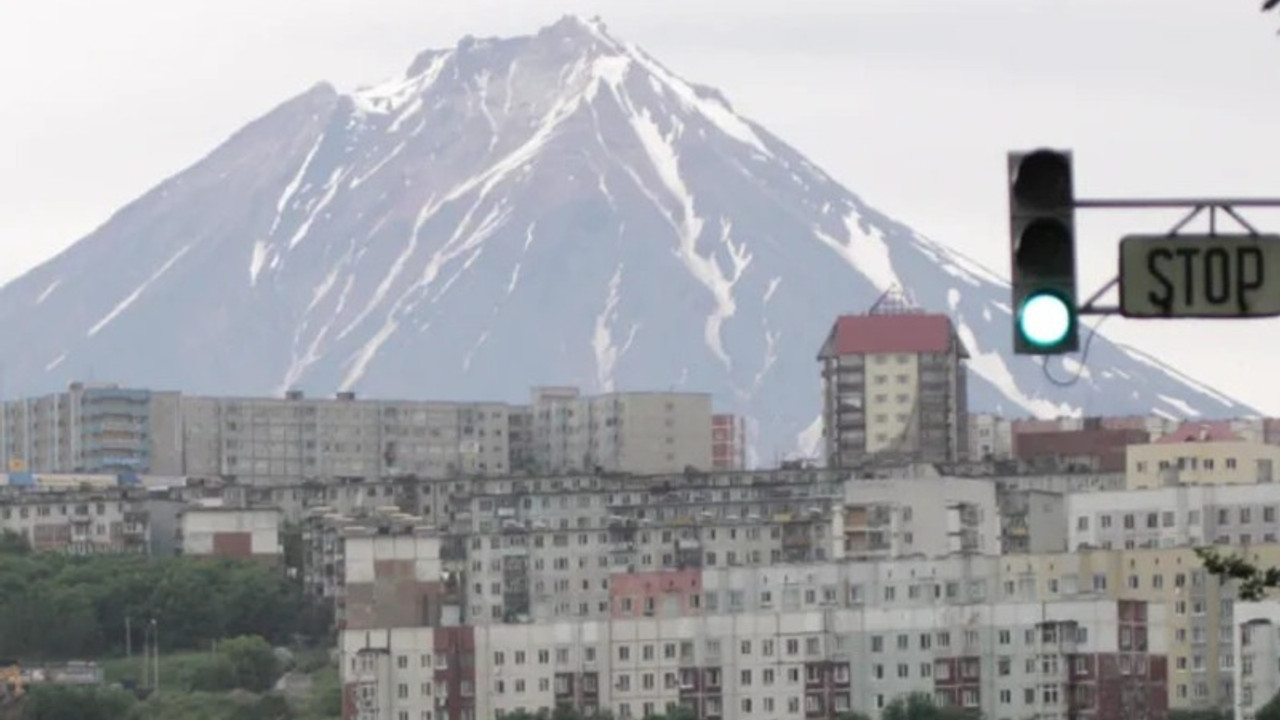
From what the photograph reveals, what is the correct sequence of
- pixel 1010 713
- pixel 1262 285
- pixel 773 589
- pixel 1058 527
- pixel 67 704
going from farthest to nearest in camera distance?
1. pixel 1058 527
2. pixel 773 589
3. pixel 67 704
4. pixel 1010 713
5. pixel 1262 285

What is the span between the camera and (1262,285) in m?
25.5

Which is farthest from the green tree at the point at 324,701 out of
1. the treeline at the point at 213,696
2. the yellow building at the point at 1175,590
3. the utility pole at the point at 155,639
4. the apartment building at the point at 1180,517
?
the apartment building at the point at 1180,517

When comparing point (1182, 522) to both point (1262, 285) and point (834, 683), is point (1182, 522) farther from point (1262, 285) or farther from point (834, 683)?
point (1262, 285)

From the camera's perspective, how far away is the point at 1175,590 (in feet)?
547

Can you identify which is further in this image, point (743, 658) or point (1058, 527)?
point (1058, 527)

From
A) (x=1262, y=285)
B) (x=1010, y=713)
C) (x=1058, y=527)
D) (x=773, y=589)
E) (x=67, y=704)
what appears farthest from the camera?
(x=1058, y=527)

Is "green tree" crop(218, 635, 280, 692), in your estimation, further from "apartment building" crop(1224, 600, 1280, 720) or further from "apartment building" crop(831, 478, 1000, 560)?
"apartment building" crop(1224, 600, 1280, 720)

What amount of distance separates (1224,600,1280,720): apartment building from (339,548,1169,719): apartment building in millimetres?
2910

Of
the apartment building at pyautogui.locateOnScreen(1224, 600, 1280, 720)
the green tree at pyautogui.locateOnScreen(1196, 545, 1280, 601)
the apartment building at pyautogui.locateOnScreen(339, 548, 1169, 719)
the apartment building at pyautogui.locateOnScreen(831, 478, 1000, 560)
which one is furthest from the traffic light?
the apartment building at pyautogui.locateOnScreen(831, 478, 1000, 560)

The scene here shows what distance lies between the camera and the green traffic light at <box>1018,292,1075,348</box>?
2564 centimetres

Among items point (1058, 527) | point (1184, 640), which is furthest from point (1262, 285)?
point (1058, 527)

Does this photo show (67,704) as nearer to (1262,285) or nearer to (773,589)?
(773,589)

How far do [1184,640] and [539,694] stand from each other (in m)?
17.2

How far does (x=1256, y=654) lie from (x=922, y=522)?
3930 centimetres
